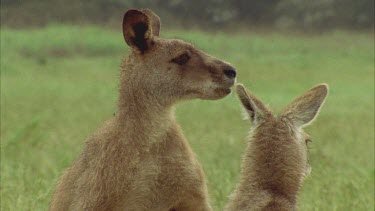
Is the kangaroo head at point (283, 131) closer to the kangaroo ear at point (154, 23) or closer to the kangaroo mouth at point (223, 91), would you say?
the kangaroo mouth at point (223, 91)

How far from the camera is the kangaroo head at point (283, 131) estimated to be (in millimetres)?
5887

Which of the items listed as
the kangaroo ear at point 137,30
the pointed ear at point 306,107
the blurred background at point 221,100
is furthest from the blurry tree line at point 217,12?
the pointed ear at point 306,107

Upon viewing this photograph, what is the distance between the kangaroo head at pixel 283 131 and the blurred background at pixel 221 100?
29.3 inches

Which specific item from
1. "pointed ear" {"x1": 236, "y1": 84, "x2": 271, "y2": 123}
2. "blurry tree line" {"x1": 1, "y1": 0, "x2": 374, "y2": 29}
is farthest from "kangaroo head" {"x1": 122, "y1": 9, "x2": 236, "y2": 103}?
"blurry tree line" {"x1": 1, "y1": 0, "x2": 374, "y2": 29}

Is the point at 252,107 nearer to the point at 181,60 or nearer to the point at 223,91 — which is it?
the point at 223,91

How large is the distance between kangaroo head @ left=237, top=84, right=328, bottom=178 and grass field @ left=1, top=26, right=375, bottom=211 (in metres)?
0.95

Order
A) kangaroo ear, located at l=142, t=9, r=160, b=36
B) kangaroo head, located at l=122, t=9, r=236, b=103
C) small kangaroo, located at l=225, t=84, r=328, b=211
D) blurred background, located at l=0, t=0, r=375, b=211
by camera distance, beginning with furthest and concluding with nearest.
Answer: blurred background, located at l=0, t=0, r=375, b=211
kangaroo ear, located at l=142, t=9, r=160, b=36
kangaroo head, located at l=122, t=9, r=236, b=103
small kangaroo, located at l=225, t=84, r=328, b=211

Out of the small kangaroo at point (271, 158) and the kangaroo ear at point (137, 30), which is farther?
the kangaroo ear at point (137, 30)

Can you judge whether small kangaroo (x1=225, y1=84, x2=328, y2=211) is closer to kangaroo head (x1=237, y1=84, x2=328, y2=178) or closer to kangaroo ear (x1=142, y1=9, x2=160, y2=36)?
kangaroo head (x1=237, y1=84, x2=328, y2=178)

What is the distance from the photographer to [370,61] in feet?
98.2

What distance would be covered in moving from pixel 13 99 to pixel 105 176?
14436mm

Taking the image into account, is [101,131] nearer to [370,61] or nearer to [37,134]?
[37,134]

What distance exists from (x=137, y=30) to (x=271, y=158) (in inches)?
44.0

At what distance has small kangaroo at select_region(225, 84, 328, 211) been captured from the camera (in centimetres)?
580
